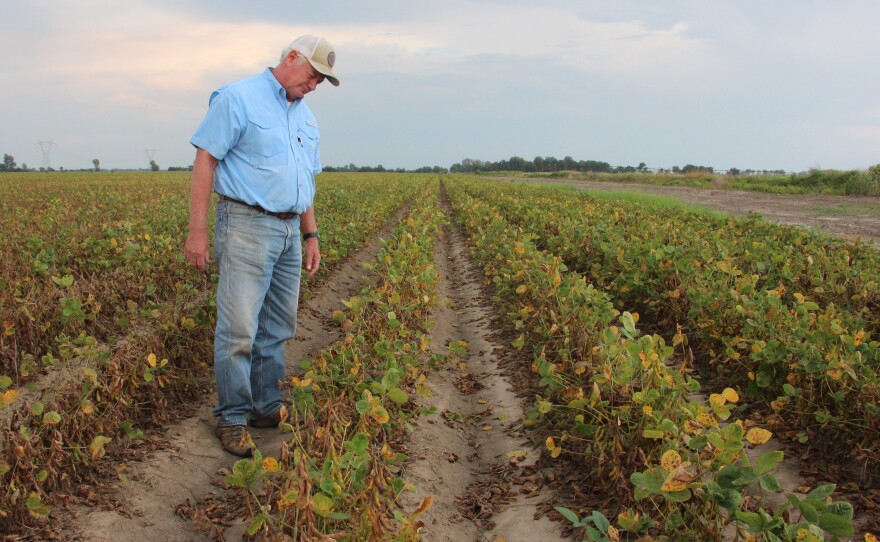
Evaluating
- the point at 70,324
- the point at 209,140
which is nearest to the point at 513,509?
the point at 209,140

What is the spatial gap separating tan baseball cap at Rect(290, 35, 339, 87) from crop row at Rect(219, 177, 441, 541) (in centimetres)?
138

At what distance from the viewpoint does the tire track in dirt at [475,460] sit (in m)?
2.76

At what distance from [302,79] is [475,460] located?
2.22 meters

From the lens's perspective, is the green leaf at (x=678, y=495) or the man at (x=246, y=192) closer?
the green leaf at (x=678, y=495)

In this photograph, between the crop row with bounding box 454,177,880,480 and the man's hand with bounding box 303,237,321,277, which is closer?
the crop row with bounding box 454,177,880,480

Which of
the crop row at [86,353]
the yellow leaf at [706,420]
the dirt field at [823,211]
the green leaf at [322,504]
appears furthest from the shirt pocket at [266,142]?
the dirt field at [823,211]

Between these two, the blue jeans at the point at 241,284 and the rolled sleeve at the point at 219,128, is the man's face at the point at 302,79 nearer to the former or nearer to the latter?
the rolled sleeve at the point at 219,128

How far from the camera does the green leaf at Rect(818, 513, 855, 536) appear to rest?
1820mm

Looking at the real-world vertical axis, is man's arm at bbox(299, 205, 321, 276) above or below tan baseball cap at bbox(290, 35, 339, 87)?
below

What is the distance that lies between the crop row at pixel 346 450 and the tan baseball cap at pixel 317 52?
1.38m

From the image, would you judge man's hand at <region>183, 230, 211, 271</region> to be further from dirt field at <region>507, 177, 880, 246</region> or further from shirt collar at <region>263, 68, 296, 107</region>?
dirt field at <region>507, 177, 880, 246</region>

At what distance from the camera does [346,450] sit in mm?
2596

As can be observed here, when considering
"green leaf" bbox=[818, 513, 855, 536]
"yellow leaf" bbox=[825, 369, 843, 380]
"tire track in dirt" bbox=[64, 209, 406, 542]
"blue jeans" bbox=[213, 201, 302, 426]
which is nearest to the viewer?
"green leaf" bbox=[818, 513, 855, 536]

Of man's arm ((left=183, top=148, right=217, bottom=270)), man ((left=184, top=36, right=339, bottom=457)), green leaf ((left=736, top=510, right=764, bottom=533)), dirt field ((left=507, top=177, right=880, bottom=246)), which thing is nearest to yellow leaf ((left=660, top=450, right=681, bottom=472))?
green leaf ((left=736, top=510, right=764, bottom=533))
